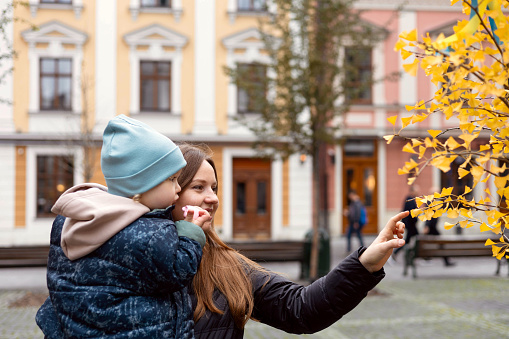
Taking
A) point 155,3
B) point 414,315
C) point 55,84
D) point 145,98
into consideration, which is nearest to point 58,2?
point 55,84

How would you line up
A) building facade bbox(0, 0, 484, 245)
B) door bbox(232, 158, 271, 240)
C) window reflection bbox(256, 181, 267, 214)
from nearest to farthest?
building facade bbox(0, 0, 484, 245) → door bbox(232, 158, 271, 240) → window reflection bbox(256, 181, 267, 214)

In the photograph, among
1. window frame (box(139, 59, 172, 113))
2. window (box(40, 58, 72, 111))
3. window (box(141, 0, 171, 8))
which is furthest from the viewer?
window (box(141, 0, 171, 8))

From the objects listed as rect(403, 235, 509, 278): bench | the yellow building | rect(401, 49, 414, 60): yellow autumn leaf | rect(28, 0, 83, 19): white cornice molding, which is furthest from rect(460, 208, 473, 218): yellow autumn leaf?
rect(28, 0, 83, 19): white cornice molding

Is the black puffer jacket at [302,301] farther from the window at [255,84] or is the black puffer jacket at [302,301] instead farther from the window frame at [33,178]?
the window frame at [33,178]

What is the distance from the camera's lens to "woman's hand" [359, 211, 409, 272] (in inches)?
66.7

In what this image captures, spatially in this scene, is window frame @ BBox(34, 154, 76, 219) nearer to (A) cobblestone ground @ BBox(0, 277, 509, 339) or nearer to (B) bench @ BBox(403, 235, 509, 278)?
(A) cobblestone ground @ BBox(0, 277, 509, 339)

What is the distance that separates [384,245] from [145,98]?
17.7 meters

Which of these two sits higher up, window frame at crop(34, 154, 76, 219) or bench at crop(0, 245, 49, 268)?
window frame at crop(34, 154, 76, 219)

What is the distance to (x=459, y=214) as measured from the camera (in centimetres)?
171

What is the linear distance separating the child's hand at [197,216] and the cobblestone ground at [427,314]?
516 cm

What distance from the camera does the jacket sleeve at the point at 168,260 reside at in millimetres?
1535

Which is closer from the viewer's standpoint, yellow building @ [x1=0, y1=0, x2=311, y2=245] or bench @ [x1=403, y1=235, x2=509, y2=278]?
bench @ [x1=403, y1=235, x2=509, y2=278]

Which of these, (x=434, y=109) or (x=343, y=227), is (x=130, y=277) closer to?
(x=434, y=109)

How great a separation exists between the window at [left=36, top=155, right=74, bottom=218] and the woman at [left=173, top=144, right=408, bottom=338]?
1699cm
